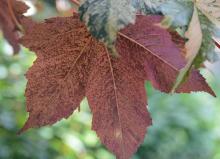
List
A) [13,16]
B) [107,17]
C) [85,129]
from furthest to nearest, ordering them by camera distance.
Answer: [85,129] < [13,16] < [107,17]

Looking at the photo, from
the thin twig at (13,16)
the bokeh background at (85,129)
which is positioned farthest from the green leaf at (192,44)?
the bokeh background at (85,129)

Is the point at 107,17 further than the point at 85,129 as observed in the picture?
No

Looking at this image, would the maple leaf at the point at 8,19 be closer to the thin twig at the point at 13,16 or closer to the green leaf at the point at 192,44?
the thin twig at the point at 13,16

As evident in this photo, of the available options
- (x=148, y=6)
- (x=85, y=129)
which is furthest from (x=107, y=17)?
(x=85, y=129)

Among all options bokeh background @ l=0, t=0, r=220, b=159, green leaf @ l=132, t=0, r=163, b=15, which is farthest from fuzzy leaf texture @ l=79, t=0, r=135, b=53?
bokeh background @ l=0, t=0, r=220, b=159

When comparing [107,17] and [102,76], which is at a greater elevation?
[107,17]

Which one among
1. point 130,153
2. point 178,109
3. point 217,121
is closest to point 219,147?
point 217,121

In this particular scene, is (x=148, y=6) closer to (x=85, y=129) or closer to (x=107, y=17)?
(x=107, y=17)
